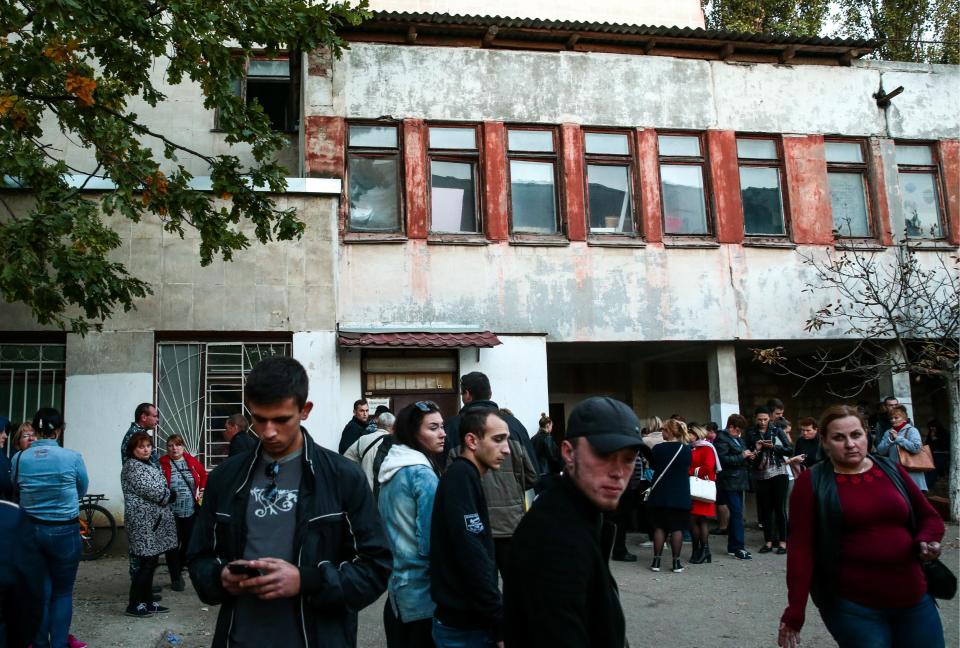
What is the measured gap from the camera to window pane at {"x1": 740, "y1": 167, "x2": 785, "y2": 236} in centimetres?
1614

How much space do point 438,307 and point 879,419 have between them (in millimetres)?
8041

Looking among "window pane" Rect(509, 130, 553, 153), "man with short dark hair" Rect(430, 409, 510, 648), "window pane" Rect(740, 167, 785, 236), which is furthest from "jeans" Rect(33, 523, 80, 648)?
"window pane" Rect(740, 167, 785, 236)

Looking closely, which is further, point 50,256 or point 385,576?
point 50,256

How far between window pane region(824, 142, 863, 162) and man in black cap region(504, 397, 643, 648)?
15312 millimetres

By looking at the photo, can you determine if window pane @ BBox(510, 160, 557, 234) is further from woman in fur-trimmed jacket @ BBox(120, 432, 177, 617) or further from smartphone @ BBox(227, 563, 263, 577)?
smartphone @ BBox(227, 563, 263, 577)

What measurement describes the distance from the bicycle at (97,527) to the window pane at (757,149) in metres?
12.2

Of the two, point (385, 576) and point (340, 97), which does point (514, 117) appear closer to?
point (340, 97)

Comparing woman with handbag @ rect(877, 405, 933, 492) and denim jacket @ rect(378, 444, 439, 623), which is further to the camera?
woman with handbag @ rect(877, 405, 933, 492)

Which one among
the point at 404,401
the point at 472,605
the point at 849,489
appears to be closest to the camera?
the point at 472,605

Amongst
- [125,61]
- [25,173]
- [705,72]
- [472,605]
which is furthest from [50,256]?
[705,72]

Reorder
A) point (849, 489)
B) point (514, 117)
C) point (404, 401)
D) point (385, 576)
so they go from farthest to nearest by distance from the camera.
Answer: point (514, 117) → point (404, 401) → point (849, 489) → point (385, 576)

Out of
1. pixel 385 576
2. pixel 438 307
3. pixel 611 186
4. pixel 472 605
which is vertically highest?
pixel 611 186

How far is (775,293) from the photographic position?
15812mm

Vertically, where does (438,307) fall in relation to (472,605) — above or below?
above
